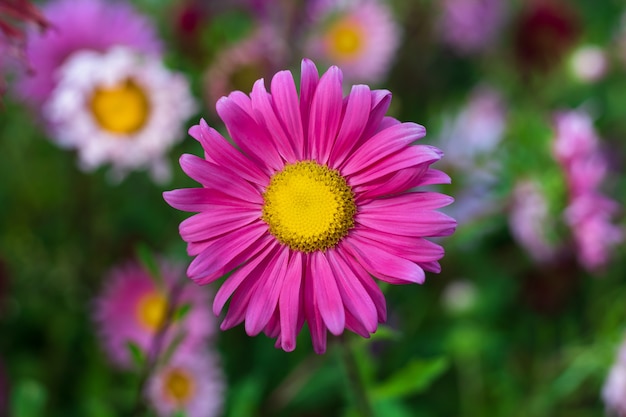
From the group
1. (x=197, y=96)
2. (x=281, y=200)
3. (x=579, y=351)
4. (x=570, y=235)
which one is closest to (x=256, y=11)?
(x=197, y=96)

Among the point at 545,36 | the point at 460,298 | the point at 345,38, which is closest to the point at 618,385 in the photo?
the point at 460,298

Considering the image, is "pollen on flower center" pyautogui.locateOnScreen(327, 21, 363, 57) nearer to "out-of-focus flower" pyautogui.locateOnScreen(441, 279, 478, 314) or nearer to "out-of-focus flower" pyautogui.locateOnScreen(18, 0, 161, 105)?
"out-of-focus flower" pyautogui.locateOnScreen(18, 0, 161, 105)

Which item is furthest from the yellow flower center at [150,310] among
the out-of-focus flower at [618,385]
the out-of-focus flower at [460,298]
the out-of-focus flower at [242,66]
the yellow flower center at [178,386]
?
the out-of-focus flower at [618,385]

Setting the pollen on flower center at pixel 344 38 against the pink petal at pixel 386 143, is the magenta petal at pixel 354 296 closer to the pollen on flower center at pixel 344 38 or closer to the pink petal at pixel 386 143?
the pink petal at pixel 386 143

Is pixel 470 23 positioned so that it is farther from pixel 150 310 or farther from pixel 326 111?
pixel 326 111

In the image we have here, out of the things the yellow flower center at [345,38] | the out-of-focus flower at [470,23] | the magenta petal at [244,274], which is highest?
the yellow flower center at [345,38]

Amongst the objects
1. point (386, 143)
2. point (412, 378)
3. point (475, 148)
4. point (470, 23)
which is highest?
point (470, 23)
